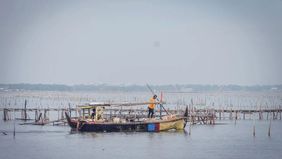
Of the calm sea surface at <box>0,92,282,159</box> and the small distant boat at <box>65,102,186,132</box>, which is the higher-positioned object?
the small distant boat at <box>65,102,186,132</box>

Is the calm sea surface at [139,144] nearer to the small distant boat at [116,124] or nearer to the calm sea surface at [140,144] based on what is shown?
the calm sea surface at [140,144]

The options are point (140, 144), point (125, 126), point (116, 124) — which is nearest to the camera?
point (140, 144)

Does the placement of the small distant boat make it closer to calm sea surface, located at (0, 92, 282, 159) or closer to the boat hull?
the boat hull

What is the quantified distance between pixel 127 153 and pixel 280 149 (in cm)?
1190

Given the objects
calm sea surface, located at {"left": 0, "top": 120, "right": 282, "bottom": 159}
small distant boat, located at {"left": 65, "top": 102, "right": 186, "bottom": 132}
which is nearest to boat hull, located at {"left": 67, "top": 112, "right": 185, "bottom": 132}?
small distant boat, located at {"left": 65, "top": 102, "right": 186, "bottom": 132}

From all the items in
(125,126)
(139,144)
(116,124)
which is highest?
(116,124)

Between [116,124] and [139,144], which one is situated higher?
[116,124]

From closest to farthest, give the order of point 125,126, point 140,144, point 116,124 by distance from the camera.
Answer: point 140,144 → point 116,124 → point 125,126

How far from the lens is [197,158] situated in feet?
126

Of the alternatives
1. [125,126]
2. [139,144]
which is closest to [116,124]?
[125,126]

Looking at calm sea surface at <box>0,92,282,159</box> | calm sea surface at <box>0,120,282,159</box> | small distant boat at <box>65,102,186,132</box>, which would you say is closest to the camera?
calm sea surface at <box>0,92,282,159</box>

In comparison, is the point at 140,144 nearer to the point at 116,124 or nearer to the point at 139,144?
the point at 139,144

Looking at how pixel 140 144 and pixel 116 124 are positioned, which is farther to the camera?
pixel 116 124

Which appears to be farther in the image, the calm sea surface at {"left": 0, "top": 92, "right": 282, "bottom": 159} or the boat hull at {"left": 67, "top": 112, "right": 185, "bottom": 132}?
the boat hull at {"left": 67, "top": 112, "right": 185, "bottom": 132}
